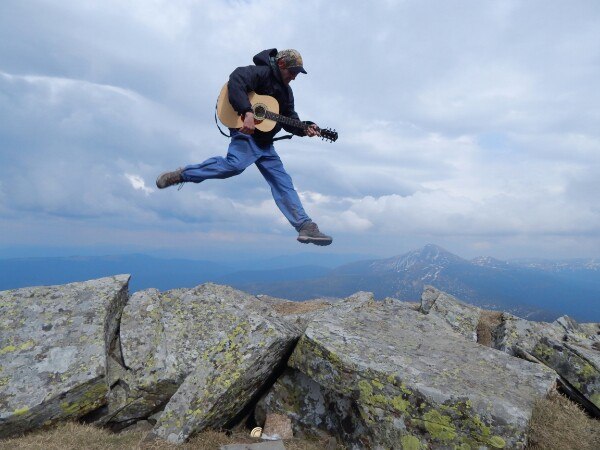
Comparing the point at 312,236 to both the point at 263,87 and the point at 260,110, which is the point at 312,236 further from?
the point at 263,87

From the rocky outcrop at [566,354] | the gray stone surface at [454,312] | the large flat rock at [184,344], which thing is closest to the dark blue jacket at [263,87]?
the large flat rock at [184,344]

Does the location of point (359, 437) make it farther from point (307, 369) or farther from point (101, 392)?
point (101, 392)

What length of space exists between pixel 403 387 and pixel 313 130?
293 inches

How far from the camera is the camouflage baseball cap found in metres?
9.87

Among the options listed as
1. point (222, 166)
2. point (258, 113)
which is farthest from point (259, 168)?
point (258, 113)

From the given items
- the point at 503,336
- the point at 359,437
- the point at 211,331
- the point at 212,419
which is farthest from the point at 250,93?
the point at 503,336

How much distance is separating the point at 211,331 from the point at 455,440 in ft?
20.4

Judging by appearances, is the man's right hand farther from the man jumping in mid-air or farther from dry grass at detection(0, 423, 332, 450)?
dry grass at detection(0, 423, 332, 450)

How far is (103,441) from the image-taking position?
293 inches

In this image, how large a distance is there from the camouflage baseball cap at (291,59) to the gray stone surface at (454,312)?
9.80 metres

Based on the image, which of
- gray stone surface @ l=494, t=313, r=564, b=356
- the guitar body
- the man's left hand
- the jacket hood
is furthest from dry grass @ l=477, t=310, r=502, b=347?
the jacket hood

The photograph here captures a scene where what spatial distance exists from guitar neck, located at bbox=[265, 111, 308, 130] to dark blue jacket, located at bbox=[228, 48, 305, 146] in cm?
15

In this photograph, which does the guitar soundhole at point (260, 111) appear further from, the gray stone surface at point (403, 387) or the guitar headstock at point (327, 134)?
the gray stone surface at point (403, 387)

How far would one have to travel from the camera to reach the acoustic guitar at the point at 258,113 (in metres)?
10.2
